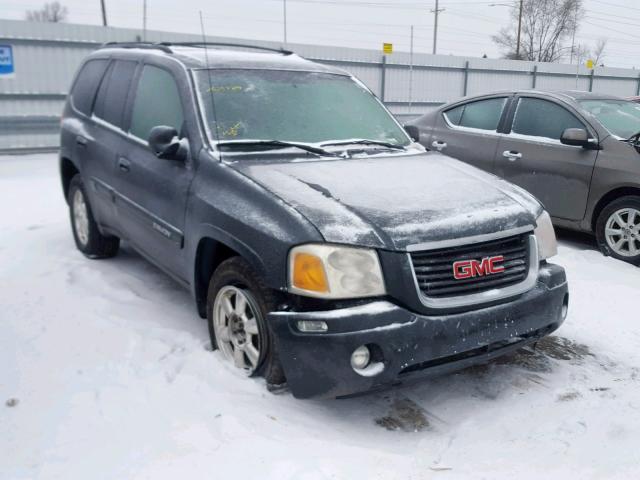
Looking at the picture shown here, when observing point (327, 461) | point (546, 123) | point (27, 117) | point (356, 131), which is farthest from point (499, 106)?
point (27, 117)

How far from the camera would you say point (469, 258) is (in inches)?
120

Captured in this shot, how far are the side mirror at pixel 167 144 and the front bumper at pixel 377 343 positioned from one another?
132cm

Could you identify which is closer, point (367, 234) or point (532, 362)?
point (367, 234)

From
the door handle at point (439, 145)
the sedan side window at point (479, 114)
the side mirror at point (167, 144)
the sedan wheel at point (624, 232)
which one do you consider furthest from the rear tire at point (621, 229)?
the side mirror at point (167, 144)

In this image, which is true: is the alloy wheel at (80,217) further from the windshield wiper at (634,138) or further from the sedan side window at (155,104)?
the windshield wiper at (634,138)

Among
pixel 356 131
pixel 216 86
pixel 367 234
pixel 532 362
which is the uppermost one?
pixel 216 86

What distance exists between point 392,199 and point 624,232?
11.8 ft

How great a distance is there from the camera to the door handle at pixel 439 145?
748 cm

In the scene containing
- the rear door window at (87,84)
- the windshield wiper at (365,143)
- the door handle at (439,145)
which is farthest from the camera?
the door handle at (439,145)

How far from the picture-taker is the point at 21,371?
3471mm

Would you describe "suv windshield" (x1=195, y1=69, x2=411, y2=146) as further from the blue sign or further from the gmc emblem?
the blue sign

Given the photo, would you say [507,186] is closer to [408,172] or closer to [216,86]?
[408,172]

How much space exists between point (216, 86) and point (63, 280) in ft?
6.92

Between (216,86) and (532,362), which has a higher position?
(216,86)
